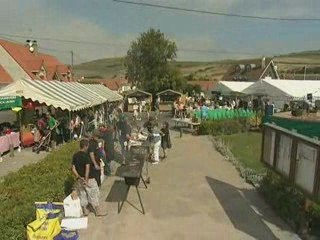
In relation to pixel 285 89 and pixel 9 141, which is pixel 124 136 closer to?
pixel 9 141

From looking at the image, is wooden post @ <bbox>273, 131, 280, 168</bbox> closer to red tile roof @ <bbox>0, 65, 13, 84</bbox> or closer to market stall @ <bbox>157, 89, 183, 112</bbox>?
red tile roof @ <bbox>0, 65, 13, 84</bbox>

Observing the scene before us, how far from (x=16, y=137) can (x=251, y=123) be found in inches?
610

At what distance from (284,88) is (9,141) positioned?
20.6 m

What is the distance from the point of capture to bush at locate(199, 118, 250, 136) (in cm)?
2697

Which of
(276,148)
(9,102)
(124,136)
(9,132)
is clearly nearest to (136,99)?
(9,132)

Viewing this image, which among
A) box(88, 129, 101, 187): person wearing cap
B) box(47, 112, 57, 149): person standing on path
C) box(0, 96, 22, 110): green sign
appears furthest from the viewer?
box(47, 112, 57, 149): person standing on path

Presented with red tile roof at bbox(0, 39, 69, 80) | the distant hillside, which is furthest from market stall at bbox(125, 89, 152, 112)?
the distant hillside

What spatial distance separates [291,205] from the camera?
967 cm

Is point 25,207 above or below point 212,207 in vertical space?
above

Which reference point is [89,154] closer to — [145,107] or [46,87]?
[46,87]

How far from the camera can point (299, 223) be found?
9.11 m

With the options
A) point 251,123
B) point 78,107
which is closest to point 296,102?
point 251,123

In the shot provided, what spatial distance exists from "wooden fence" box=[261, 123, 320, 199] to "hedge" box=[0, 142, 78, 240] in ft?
15.8

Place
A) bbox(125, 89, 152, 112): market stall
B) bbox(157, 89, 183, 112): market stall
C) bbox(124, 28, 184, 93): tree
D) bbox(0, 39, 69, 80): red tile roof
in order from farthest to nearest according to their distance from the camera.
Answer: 1. bbox(124, 28, 184, 93): tree
2. bbox(157, 89, 183, 112): market stall
3. bbox(125, 89, 152, 112): market stall
4. bbox(0, 39, 69, 80): red tile roof
